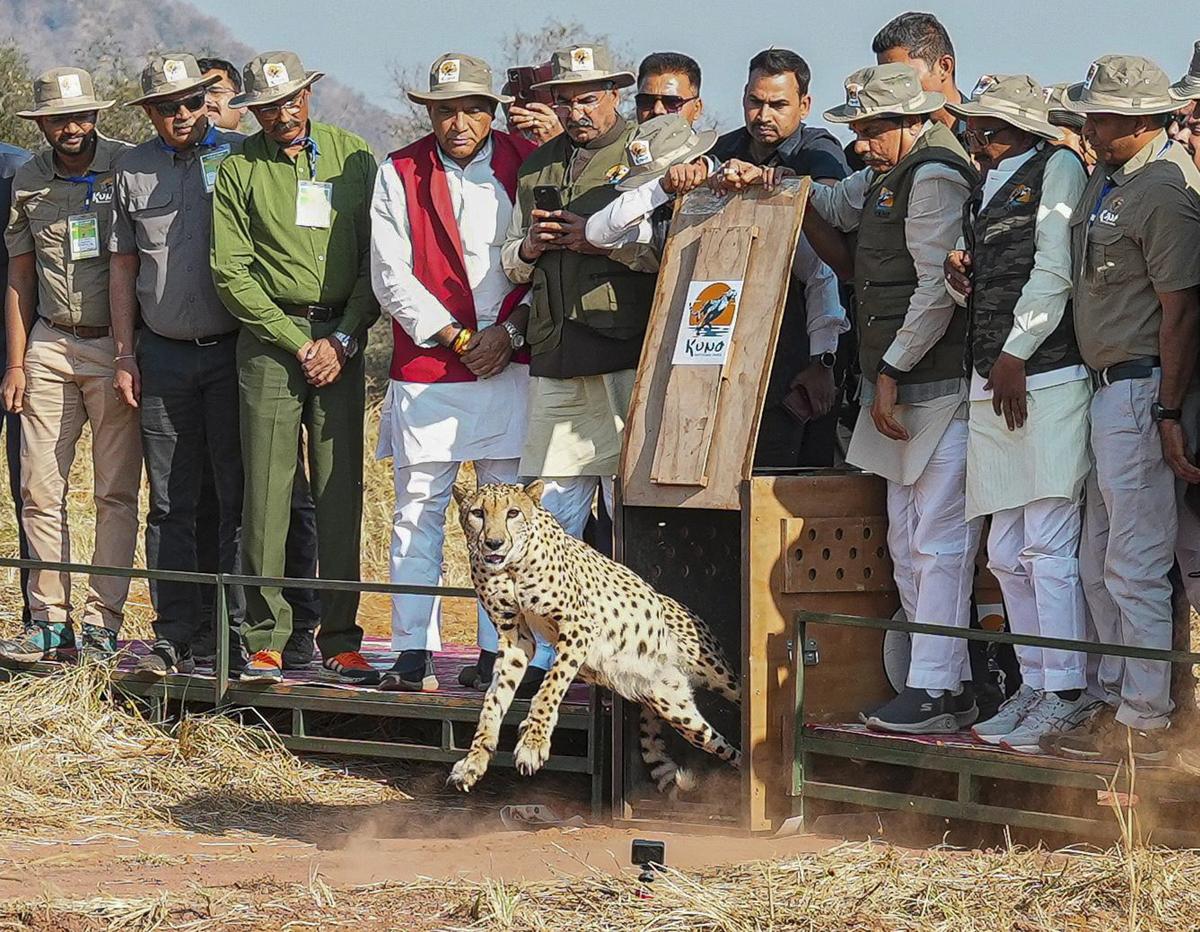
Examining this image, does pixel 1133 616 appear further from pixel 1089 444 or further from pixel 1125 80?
pixel 1125 80

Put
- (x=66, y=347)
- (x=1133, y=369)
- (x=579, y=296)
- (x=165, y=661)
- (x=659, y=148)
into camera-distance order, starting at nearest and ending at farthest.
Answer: (x=1133, y=369) → (x=659, y=148) → (x=579, y=296) → (x=165, y=661) → (x=66, y=347)

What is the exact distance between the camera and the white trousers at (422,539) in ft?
27.2

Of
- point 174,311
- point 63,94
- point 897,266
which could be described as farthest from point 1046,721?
point 63,94

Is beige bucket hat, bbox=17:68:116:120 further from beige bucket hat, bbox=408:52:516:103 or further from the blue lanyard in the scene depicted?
beige bucket hat, bbox=408:52:516:103

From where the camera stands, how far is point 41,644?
9328 millimetres

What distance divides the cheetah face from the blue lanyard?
110 inches

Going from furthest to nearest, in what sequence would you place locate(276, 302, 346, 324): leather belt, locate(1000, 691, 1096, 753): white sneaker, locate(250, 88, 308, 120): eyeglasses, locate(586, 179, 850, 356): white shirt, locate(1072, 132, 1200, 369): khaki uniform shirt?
locate(276, 302, 346, 324): leather belt
locate(250, 88, 308, 120): eyeglasses
locate(586, 179, 850, 356): white shirt
locate(1000, 691, 1096, 753): white sneaker
locate(1072, 132, 1200, 369): khaki uniform shirt

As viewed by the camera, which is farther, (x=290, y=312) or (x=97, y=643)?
(x=97, y=643)

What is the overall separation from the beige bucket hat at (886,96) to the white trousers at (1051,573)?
1.48m

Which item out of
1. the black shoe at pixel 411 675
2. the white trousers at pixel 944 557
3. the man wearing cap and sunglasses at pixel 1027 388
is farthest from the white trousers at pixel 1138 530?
the black shoe at pixel 411 675

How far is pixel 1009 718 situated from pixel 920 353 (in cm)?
131

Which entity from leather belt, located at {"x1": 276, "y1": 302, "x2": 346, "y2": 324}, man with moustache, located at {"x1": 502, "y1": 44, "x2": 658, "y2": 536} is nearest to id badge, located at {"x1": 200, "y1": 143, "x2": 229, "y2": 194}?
leather belt, located at {"x1": 276, "y1": 302, "x2": 346, "y2": 324}

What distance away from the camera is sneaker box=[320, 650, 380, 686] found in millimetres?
8625

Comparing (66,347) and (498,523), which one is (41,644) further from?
(498,523)
